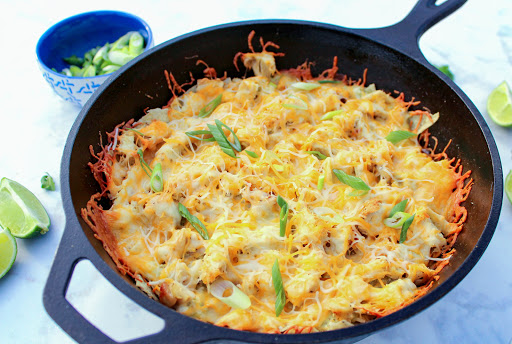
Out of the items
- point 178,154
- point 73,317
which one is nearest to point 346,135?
point 178,154

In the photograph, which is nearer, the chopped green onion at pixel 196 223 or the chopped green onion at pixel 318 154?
the chopped green onion at pixel 196 223

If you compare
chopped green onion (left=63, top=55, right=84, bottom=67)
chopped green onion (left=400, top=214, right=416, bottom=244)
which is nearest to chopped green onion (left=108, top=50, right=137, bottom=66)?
chopped green onion (left=63, top=55, right=84, bottom=67)

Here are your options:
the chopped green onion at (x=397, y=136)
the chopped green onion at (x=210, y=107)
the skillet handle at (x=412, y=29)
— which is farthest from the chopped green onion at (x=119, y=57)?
the chopped green onion at (x=397, y=136)

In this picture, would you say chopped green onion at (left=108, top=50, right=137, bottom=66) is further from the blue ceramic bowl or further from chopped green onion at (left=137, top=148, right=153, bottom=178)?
chopped green onion at (left=137, top=148, right=153, bottom=178)

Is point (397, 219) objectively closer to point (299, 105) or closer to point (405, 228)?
point (405, 228)

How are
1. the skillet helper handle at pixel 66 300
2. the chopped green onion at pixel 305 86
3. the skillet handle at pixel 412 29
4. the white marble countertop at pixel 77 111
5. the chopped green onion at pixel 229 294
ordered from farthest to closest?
the chopped green onion at pixel 305 86, the skillet handle at pixel 412 29, the white marble countertop at pixel 77 111, the chopped green onion at pixel 229 294, the skillet helper handle at pixel 66 300

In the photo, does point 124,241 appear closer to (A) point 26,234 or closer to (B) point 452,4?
(A) point 26,234

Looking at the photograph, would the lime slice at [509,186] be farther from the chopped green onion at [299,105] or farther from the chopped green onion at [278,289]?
the chopped green onion at [278,289]

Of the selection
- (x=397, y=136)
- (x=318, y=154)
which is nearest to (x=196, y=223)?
Answer: (x=318, y=154)
